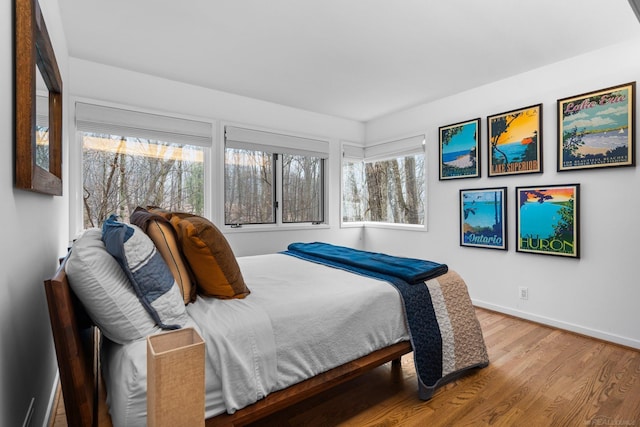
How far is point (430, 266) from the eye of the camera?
86.0 inches

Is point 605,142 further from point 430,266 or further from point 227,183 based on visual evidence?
Answer: point 227,183

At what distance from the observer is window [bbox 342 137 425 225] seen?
4430 millimetres

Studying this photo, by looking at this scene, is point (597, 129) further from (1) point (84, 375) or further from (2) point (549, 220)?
(1) point (84, 375)

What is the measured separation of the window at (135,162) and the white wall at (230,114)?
0.44ft

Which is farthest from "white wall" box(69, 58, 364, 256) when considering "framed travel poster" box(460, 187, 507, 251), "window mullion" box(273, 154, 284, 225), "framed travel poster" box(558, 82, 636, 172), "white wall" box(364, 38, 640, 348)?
"framed travel poster" box(558, 82, 636, 172)

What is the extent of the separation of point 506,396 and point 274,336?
5.03ft

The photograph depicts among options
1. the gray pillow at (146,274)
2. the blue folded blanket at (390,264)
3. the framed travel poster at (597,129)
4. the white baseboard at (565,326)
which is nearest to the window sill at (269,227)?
the blue folded blanket at (390,264)

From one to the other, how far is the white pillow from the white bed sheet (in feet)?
0.21

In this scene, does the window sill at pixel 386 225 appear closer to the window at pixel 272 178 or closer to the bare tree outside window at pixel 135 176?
the window at pixel 272 178

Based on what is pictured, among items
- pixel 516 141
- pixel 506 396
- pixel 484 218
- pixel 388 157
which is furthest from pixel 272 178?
pixel 506 396

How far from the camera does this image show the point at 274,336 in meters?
1.42

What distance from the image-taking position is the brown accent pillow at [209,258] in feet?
4.91

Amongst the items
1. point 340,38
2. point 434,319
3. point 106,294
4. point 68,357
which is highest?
→ point 340,38

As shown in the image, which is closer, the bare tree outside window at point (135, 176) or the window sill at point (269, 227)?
the bare tree outside window at point (135, 176)
